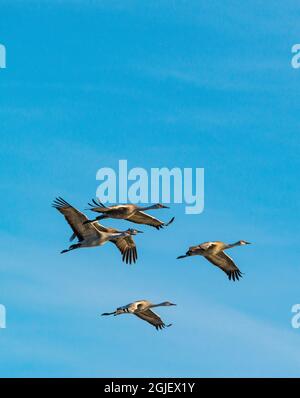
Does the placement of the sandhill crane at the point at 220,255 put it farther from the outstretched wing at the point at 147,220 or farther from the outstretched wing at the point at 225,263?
the outstretched wing at the point at 147,220

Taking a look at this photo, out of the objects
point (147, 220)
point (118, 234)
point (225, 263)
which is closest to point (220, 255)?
point (225, 263)

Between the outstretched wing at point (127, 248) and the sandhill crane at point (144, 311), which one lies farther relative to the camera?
the outstretched wing at point (127, 248)

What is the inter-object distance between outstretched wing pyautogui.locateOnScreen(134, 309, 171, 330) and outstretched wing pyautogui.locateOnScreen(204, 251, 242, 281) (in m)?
3.32

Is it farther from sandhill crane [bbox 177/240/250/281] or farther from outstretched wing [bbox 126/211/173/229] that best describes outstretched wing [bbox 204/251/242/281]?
outstretched wing [bbox 126/211/173/229]

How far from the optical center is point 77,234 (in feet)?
213

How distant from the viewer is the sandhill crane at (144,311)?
2532 inches

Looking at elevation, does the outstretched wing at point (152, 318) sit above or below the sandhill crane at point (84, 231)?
below

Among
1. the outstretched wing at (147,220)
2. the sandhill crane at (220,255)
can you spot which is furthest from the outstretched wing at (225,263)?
the outstretched wing at (147,220)

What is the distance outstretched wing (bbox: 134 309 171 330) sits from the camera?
219 ft

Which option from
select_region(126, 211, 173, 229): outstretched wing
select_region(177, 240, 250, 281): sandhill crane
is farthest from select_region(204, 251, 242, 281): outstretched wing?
select_region(126, 211, 173, 229): outstretched wing
